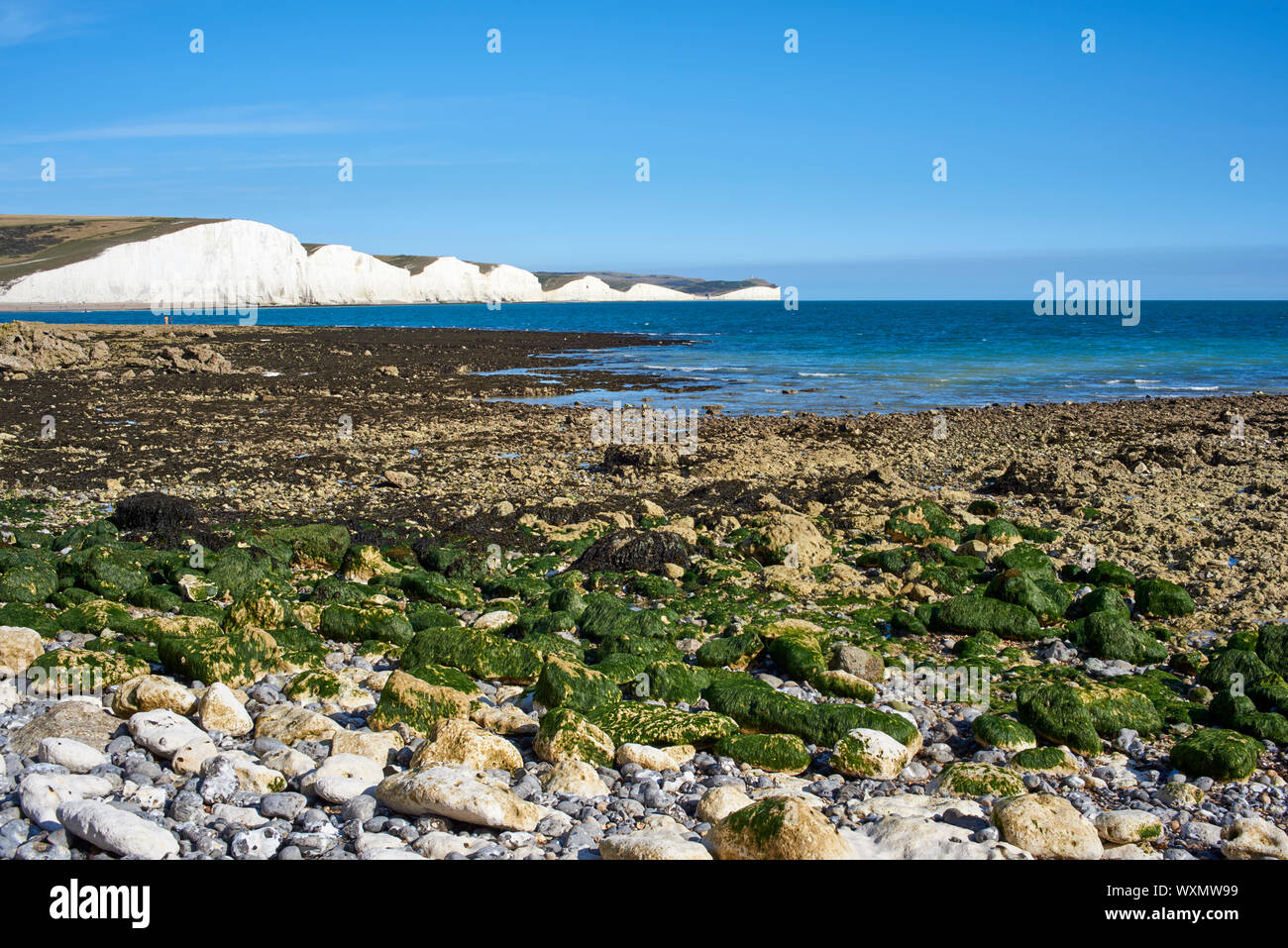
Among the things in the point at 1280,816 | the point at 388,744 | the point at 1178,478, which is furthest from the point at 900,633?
the point at 1178,478

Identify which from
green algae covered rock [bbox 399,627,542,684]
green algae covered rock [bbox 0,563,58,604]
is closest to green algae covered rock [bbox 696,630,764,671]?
green algae covered rock [bbox 399,627,542,684]

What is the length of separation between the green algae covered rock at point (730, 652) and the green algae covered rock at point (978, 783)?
2.39 meters

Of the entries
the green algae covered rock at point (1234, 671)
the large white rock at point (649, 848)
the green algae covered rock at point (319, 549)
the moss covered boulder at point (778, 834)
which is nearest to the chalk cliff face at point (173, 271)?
the green algae covered rock at point (319, 549)

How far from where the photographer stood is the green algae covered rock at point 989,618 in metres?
8.57

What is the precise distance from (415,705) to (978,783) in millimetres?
3606

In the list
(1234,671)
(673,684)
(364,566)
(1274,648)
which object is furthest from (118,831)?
(1274,648)

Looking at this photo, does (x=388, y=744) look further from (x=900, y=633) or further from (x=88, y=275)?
(x=88, y=275)

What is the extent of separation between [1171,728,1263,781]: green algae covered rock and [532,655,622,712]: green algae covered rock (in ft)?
12.2

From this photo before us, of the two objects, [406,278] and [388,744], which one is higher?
[406,278]

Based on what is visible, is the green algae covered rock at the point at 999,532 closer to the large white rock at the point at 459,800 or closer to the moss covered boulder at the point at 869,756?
the moss covered boulder at the point at 869,756

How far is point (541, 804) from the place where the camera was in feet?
16.7

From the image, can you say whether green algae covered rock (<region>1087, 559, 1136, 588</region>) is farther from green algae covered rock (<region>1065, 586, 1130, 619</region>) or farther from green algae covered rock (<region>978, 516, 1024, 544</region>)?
green algae covered rock (<region>978, 516, 1024, 544</region>)
